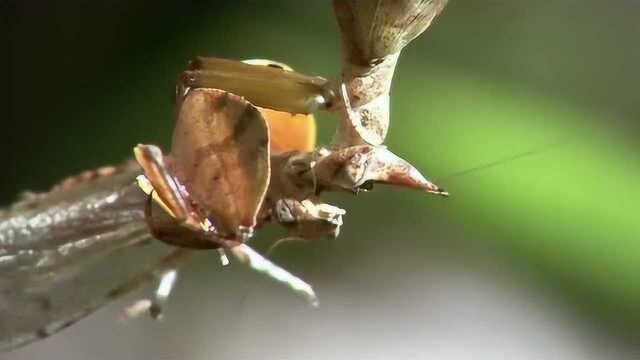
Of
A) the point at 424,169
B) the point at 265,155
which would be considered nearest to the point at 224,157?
the point at 265,155

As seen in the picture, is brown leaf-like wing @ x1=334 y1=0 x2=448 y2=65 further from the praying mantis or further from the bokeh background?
the bokeh background

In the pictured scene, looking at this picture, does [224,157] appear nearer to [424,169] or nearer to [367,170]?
[367,170]

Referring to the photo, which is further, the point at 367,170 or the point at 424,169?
the point at 424,169

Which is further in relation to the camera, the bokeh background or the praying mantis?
the bokeh background

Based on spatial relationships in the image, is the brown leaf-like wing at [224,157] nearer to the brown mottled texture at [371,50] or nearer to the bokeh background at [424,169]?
the brown mottled texture at [371,50]

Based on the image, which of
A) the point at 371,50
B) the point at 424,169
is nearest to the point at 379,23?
the point at 371,50

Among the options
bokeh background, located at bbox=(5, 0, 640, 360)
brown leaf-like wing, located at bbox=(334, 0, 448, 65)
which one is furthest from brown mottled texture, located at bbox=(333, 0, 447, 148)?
bokeh background, located at bbox=(5, 0, 640, 360)
